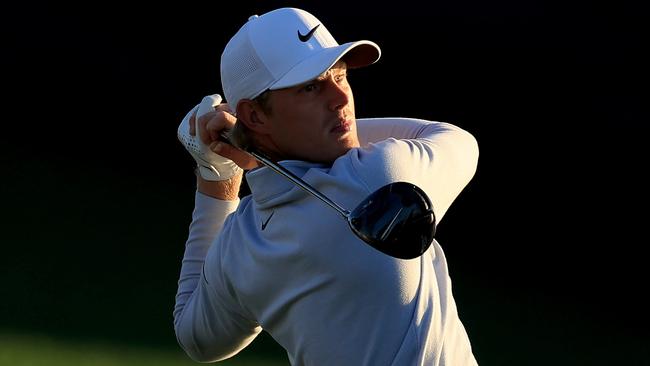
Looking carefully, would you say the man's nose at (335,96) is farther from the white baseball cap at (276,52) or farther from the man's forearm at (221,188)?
the man's forearm at (221,188)

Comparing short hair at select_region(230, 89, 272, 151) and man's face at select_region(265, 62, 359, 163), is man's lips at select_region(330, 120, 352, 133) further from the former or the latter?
short hair at select_region(230, 89, 272, 151)

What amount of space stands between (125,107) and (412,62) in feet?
3.29

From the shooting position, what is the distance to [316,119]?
1.71 m

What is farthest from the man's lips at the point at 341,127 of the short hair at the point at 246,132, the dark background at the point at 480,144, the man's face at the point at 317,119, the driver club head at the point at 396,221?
the dark background at the point at 480,144

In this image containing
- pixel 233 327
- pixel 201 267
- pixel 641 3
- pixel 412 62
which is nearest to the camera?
pixel 233 327

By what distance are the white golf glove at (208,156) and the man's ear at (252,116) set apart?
0.14 meters

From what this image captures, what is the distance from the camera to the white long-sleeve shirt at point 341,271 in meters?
1.61

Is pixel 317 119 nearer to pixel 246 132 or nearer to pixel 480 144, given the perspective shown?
pixel 246 132

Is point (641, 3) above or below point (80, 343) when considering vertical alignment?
above

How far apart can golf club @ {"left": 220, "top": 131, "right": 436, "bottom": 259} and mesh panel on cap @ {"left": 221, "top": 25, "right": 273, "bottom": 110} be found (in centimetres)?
30

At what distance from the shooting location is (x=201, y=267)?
2.00 metres

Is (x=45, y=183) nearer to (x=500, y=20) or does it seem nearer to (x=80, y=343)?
(x=80, y=343)

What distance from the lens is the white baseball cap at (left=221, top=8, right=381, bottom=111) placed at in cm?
170

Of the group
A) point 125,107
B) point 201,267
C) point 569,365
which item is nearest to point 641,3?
point 569,365
